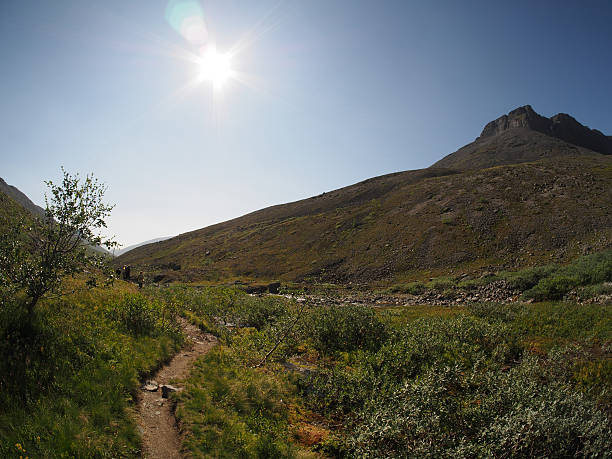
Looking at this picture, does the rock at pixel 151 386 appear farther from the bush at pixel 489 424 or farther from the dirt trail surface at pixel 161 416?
the bush at pixel 489 424

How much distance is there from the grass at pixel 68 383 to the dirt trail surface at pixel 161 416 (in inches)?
11.6

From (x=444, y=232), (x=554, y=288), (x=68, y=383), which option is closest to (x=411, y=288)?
(x=554, y=288)

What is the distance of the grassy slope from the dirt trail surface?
15330mm

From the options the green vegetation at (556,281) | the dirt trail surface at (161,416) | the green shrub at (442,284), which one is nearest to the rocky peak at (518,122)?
the green shrub at (442,284)

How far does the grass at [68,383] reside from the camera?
4.74 metres

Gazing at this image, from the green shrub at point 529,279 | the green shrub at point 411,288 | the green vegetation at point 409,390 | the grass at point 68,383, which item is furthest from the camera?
the green shrub at point 411,288

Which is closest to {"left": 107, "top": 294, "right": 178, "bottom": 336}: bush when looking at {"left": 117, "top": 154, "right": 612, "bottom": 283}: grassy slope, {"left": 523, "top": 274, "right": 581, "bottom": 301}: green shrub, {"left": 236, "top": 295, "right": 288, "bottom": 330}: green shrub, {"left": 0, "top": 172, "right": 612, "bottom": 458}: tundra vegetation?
{"left": 0, "top": 172, "right": 612, "bottom": 458}: tundra vegetation

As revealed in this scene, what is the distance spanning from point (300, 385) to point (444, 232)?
137ft

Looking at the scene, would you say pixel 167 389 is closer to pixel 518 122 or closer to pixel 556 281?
pixel 556 281

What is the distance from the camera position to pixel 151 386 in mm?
7746

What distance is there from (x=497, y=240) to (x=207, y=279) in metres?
50.8

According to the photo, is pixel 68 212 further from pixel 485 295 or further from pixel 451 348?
pixel 485 295

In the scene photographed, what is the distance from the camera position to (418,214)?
55.5 metres

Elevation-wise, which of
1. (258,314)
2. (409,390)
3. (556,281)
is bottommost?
(556,281)
